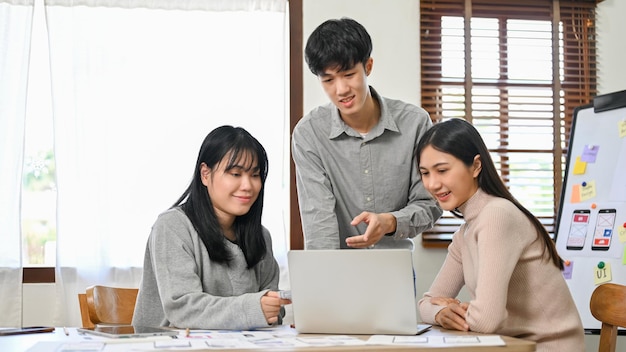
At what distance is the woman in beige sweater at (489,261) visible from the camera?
1684 millimetres

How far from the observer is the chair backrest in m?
1.90

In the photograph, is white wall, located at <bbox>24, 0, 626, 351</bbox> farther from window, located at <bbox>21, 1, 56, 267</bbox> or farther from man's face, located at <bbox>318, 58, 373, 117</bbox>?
man's face, located at <bbox>318, 58, 373, 117</bbox>

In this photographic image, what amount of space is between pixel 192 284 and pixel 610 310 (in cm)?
106

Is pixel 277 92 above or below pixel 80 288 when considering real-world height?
above

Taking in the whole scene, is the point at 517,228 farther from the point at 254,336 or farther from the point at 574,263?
the point at 574,263

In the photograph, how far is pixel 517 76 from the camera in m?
4.12

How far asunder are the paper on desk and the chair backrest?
0.56 m

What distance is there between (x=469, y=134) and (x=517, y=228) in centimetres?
29

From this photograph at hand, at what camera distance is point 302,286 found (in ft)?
5.12

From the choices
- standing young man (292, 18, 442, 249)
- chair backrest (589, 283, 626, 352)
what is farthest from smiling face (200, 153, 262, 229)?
chair backrest (589, 283, 626, 352)

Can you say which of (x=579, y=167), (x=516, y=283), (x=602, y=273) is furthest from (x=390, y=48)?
(x=516, y=283)

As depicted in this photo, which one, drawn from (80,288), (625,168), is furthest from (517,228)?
(80,288)

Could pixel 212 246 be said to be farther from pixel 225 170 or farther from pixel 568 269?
pixel 568 269

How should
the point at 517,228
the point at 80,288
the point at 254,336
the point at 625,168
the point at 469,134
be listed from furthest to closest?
the point at 80,288 → the point at 625,168 → the point at 469,134 → the point at 517,228 → the point at 254,336
